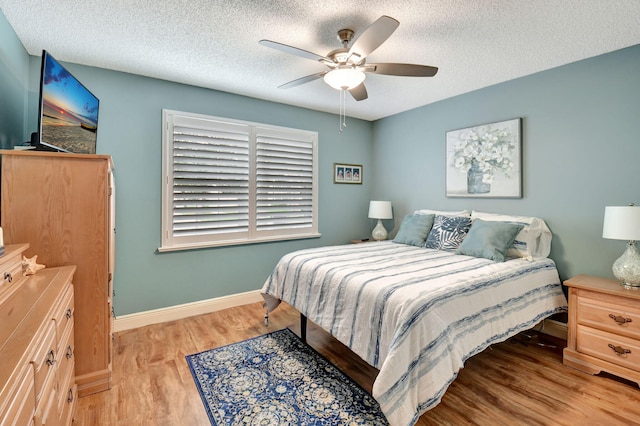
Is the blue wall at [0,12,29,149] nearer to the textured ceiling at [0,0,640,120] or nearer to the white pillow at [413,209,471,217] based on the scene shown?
the textured ceiling at [0,0,640,120]

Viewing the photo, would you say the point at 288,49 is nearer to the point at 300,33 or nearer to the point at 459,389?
the point at 300,33

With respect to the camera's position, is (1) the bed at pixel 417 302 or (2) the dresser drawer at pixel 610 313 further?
(2) the dresser drawer at pixel 610 313

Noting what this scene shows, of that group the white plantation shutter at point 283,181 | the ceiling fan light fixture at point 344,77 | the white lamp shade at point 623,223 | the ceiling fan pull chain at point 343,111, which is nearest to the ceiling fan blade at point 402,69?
the ceiling fan light fixture at point 344,77

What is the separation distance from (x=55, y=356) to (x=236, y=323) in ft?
6.29

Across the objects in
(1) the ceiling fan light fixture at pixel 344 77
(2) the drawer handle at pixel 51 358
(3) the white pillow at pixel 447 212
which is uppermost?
(1) the ceiling fan light fixture at pixel 344 77

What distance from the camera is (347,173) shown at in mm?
4621

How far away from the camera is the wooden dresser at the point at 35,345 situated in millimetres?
844

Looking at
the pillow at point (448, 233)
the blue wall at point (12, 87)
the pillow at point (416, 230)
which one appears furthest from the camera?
the pillow at point (416, 230)

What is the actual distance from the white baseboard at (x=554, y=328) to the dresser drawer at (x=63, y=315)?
147 inches

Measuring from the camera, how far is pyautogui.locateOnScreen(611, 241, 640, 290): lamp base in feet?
7.18

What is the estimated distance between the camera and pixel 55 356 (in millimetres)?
1324

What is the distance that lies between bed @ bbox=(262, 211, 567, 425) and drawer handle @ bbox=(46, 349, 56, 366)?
4.69 feet

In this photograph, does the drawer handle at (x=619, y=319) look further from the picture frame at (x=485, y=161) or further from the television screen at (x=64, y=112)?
the television screen at (x=64, y=112)

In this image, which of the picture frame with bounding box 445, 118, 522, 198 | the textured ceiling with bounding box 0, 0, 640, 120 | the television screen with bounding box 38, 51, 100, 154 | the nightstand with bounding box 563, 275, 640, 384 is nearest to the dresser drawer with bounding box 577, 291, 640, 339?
the nightstand with bounding box 563, 275, 640, 384
